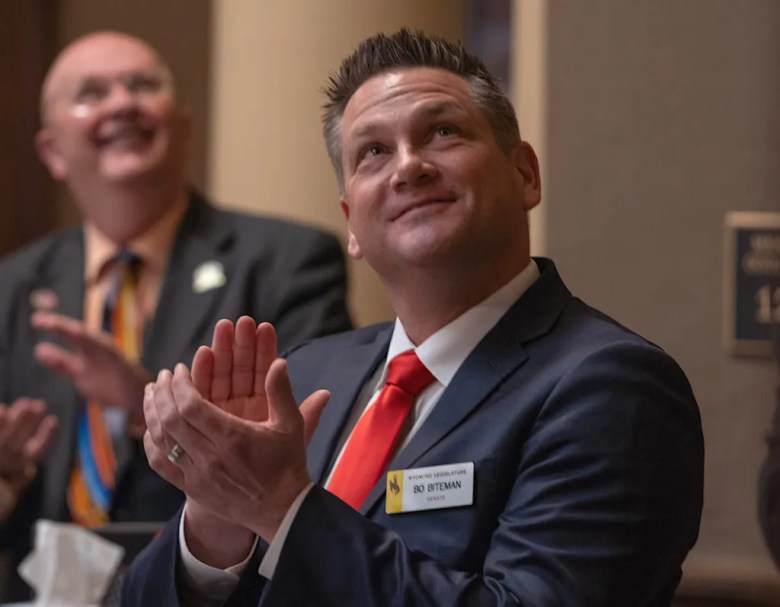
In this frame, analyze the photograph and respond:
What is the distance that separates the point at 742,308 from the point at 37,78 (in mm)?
3273

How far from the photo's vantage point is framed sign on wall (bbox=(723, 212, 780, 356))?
104 inches

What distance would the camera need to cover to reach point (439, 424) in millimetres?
1668

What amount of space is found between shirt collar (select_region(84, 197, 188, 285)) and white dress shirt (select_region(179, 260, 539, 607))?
72.6 inches

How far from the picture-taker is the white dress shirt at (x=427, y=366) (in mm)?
1692

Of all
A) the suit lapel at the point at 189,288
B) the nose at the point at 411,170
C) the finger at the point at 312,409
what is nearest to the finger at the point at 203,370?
the finger at the point at 312,409

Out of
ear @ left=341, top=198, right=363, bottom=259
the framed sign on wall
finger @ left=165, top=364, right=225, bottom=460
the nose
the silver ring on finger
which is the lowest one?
the framed sign on wall

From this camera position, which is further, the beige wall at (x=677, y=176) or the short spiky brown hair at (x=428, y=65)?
the beige wall at (x=677, y=176)

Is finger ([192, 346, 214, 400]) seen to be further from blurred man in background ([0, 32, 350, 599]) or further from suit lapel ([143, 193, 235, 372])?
suit lapel ([143, 193, 235, 372])

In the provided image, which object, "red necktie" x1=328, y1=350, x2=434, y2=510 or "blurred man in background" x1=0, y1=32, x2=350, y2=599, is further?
"blurred man in background" x1=0, y1=32, x2=350, y2=599

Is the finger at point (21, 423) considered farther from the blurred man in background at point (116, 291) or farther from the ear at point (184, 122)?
the ear at point (184, 122)

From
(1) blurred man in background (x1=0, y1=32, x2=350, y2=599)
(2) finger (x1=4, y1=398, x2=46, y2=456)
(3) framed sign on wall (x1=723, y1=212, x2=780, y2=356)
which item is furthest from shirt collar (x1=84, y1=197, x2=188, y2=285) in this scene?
(3) framed sign on wall (x1=723, y1=212, x2=780, y2=356)

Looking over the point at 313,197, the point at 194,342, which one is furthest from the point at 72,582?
the point at 313,197

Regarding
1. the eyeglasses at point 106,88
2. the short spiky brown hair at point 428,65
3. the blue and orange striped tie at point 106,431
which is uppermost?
the short spiky brown hair at point 428,65

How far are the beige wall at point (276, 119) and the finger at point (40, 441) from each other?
0.94 meters
